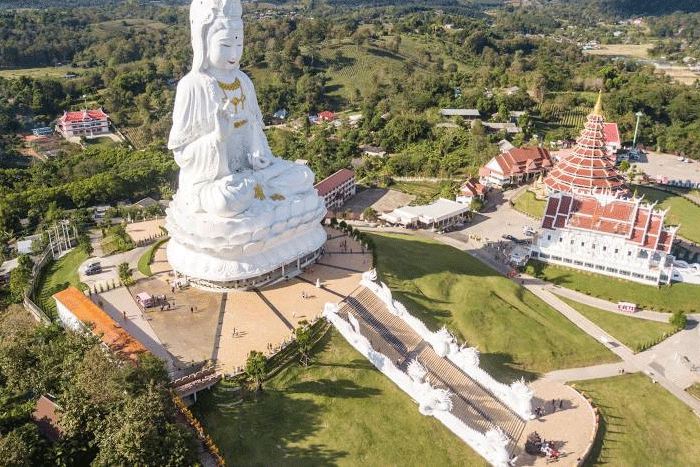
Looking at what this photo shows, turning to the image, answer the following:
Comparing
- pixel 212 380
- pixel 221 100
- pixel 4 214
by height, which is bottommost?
pixel 4 214

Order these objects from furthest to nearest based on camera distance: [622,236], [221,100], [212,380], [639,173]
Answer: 1. [639,173]
2. [622,236]
3. [221,100]
4. [212,380]

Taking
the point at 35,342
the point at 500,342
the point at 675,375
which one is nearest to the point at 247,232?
the point at 35,342

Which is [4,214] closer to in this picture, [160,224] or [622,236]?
[160,224]

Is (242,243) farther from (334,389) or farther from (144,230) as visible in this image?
(144,230)

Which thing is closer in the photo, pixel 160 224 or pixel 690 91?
pixel 160 224

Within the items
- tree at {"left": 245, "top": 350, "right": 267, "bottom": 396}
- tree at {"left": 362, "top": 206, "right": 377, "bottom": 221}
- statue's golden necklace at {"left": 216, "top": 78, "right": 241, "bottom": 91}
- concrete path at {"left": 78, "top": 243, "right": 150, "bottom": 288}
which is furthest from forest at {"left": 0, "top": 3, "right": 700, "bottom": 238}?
tree at {"left": 245, "top": 350, "right": 267, "bottom": 396}

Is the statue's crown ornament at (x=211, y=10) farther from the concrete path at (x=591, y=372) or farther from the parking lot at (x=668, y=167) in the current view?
the parking lot at (x=668, y=167)

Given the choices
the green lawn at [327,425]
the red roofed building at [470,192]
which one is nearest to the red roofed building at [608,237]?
the red roofed building at [470,192]
